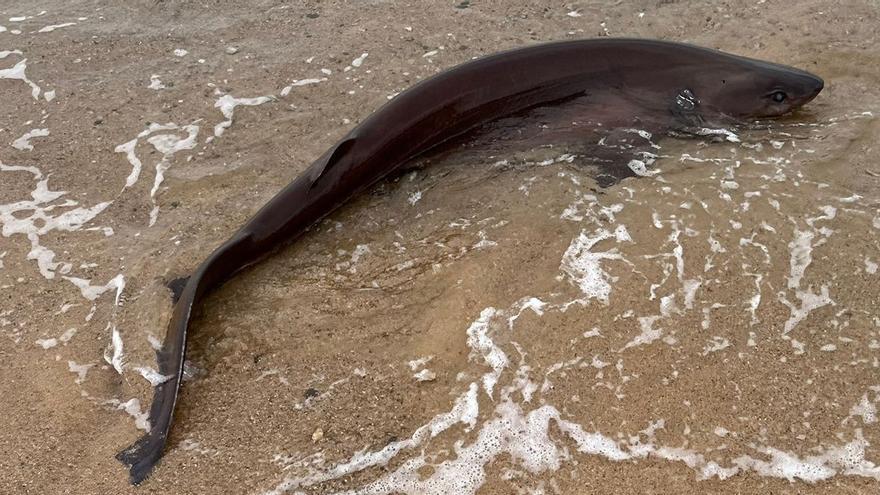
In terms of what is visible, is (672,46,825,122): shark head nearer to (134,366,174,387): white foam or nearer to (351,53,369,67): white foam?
(351,53,369,67): white foam

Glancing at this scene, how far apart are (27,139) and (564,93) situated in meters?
3.79

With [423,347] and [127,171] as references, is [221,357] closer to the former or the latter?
[423,347]

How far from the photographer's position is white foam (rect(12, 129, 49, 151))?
4.65 m

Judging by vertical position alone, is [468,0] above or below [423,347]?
above

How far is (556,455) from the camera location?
269 cm

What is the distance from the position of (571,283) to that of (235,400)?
1.69 m

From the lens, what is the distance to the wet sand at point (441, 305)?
2.71 meters

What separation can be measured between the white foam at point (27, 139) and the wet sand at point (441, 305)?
3 cm

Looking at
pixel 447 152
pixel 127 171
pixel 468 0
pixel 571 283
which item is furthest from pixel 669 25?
pixel 127 171

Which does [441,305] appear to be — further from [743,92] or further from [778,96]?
[778,96]

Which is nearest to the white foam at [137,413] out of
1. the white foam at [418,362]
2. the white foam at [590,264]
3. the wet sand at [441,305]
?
the wet sand at [441,305]

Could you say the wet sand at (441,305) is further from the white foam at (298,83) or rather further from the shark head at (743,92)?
the shark head at (743,92)

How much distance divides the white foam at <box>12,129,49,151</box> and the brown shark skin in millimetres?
2316

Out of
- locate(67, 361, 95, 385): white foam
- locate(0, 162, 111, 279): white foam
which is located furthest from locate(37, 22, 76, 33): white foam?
locate(67, 361, 95, 385): white foam
